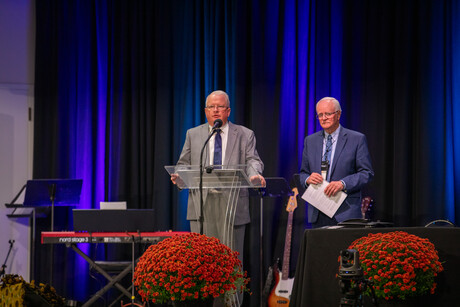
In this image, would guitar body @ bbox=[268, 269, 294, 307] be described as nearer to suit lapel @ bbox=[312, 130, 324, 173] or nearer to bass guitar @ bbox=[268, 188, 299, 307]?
bass guitar @ bbox=[268, 188, 299, 307]

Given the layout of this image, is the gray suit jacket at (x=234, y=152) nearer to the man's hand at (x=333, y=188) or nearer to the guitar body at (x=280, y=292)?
the man's hand at (x=333, y=188)

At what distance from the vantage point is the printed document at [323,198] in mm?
4609

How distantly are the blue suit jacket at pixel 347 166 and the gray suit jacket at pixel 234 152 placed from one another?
0.46 metres

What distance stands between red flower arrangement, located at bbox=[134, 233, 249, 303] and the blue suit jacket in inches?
65.4

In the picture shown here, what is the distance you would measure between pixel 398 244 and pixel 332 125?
1.84 meters

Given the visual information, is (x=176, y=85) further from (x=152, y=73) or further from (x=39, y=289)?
(x=39, y=289)

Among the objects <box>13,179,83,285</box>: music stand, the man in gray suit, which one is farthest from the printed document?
<box>13,179,83,285</box>: music stand

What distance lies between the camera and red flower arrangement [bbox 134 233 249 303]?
122 inches

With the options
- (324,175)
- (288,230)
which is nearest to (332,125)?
(324,175)

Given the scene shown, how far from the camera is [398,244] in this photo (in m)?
3.20

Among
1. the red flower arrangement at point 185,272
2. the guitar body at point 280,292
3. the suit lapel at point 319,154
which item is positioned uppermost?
the suit lapel at point 319,154

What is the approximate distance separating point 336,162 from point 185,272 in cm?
217

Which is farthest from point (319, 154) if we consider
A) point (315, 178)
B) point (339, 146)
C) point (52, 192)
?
point (52, 192)

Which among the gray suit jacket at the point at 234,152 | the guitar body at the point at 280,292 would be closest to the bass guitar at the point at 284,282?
the guitar body at the point at 280,292
